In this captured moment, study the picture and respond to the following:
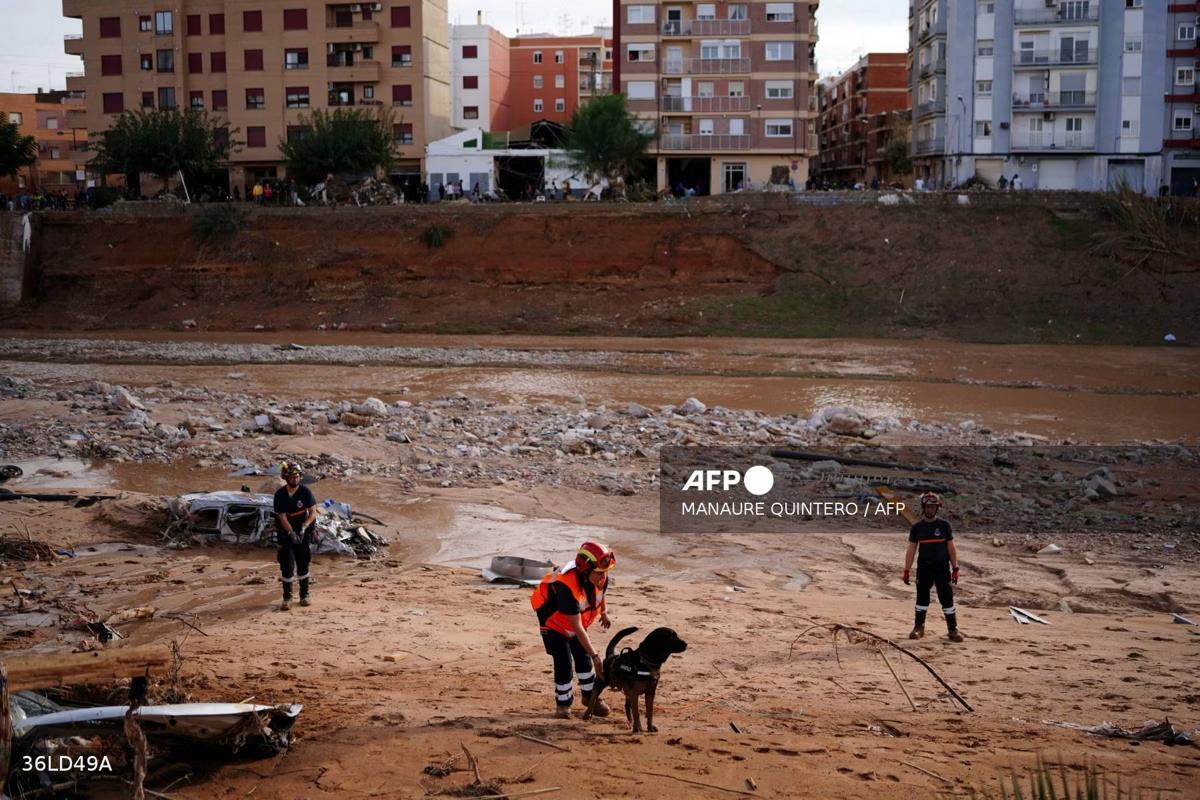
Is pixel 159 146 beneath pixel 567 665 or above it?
above

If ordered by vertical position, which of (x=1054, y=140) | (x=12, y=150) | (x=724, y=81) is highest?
(x=724, y=81)

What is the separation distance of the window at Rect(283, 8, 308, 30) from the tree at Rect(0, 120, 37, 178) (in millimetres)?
16030

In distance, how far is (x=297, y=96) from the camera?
2511 inches

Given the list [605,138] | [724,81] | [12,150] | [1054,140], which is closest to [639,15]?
[724,81]

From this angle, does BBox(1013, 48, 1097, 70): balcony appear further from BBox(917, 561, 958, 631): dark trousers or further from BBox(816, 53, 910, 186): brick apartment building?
BBox(917, 561, 958, 631): dark trousers

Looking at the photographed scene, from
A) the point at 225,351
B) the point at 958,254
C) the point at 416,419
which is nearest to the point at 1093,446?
the point at 416,419

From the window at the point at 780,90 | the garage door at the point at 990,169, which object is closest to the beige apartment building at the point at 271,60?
the window at the point at 780,90

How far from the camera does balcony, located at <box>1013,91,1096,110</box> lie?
5828 centimetres

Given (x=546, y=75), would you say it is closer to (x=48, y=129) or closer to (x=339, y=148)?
(x=339, y=148)

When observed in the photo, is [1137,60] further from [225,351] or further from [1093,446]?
[225,351]

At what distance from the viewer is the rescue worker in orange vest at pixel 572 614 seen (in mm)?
8086

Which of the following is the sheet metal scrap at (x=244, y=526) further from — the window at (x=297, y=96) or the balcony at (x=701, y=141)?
the window at (x=297, y=96)

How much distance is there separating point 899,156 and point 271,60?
128 feet

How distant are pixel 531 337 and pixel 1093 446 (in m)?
Result: 24.7
